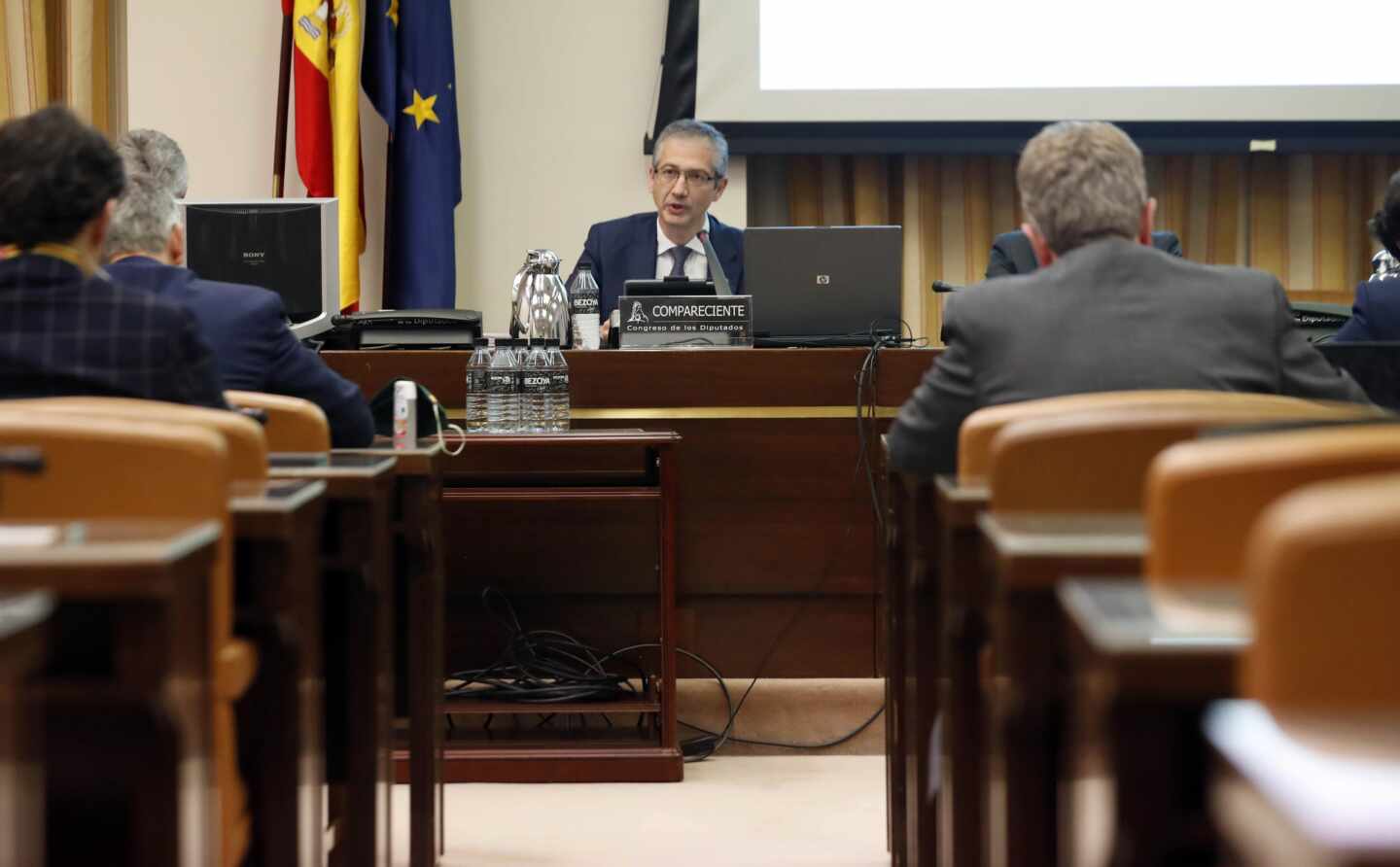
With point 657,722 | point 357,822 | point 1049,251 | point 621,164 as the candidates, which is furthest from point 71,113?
point 621,164

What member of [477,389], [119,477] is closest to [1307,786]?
[119,477]

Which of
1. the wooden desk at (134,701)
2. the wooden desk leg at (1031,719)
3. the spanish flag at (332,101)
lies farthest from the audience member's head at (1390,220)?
the spanish flag at (332,101)

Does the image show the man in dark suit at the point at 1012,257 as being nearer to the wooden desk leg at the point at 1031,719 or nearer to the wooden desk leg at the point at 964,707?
the wooden desk leg at the point at 964,707

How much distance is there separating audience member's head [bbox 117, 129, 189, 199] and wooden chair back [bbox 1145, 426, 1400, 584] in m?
2.02

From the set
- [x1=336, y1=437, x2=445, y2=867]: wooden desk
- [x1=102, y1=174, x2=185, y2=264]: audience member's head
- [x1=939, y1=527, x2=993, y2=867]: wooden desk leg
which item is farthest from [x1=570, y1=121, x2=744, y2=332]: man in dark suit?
[x1=939, y1=527, x2=993, y2=867]: wooden desk leg

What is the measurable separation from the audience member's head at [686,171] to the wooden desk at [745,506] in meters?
1.23

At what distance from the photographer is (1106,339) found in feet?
6.50

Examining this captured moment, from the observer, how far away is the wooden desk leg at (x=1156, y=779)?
0.92 m

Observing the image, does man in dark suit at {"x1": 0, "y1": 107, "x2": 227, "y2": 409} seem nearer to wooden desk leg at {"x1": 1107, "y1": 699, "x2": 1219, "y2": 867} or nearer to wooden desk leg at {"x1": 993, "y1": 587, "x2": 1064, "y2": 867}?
wooden desk leg at {"x1": 993, "y1": 587, "x2": 1064, "y2": 867}

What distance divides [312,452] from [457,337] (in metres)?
1.72

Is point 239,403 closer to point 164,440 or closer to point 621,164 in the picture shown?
point 164,440

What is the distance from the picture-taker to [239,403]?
203cm

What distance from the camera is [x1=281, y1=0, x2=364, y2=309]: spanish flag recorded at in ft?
17.7

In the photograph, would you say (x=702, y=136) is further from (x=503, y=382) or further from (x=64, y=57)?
(x=64, y=57)
